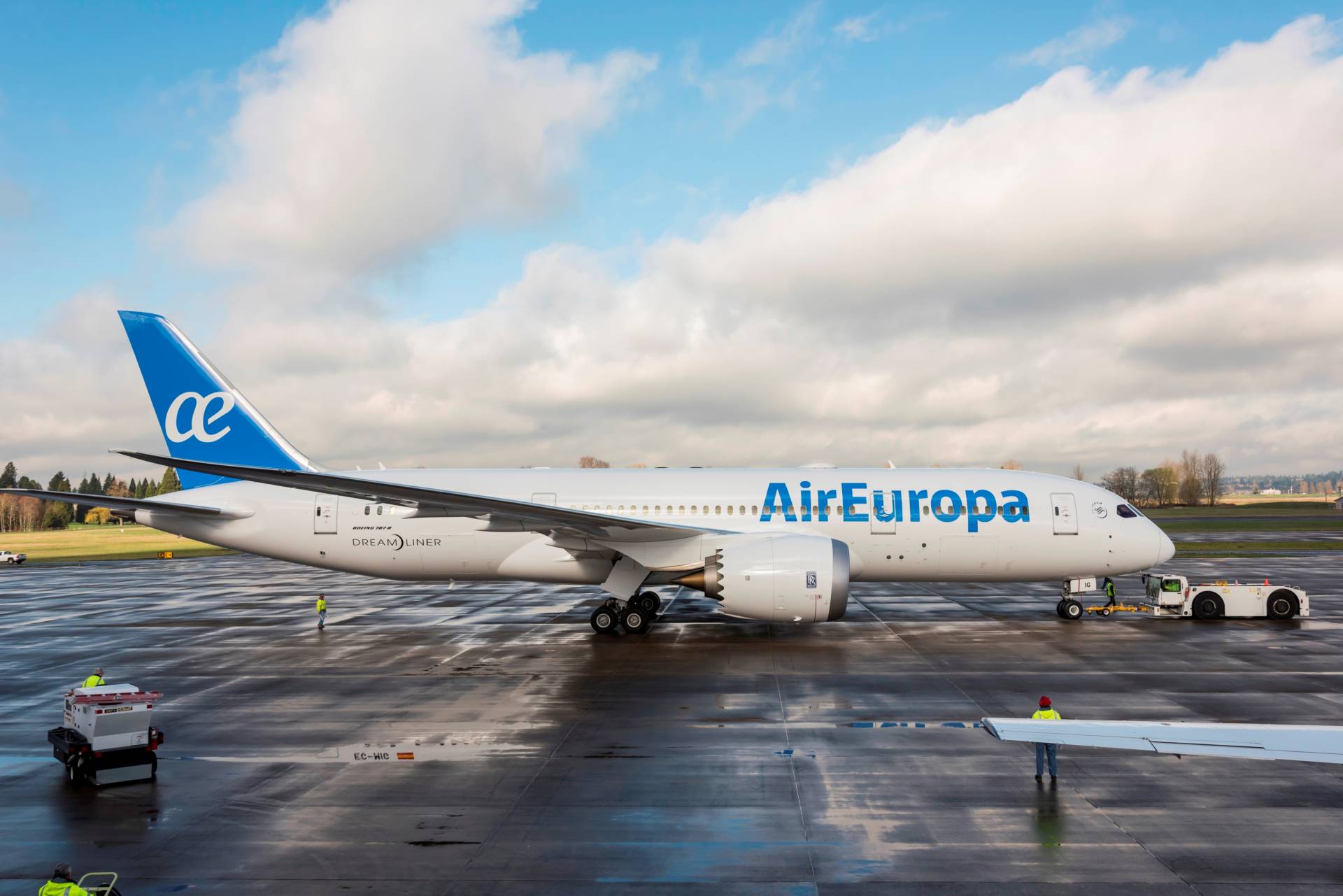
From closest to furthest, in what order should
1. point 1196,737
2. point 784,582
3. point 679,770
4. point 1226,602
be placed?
point 1196,737, point 679,770, point 784,582, point 1226,602

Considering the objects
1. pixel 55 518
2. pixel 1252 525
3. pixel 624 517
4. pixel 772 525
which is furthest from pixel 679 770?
pixel 55 518

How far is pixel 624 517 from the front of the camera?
19.7 meters

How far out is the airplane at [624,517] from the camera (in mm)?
19844

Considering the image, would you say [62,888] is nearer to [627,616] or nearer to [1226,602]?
[627,616]

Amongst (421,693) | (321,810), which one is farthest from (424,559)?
(321,810)

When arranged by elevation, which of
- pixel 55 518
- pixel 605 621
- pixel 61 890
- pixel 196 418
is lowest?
pixel 605 621

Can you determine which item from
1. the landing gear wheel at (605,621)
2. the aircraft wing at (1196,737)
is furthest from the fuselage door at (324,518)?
the aircraft wing at (1196,737)

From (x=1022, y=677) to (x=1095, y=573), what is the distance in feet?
27.1

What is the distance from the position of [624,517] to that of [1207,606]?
16.4 m

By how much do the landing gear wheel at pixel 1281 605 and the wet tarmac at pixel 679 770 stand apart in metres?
1.71

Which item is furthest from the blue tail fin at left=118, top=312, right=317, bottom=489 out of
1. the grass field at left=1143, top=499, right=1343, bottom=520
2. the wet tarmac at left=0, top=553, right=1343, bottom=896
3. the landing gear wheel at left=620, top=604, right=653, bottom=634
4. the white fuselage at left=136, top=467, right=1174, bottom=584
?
the grass field at left=1143, top=499, right=1343, bottom=520

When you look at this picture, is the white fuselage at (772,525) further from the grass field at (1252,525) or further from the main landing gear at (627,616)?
the grass field at (1252,525)

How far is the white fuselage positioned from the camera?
783 inches

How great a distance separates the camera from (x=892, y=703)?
1241cm
